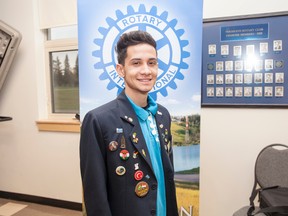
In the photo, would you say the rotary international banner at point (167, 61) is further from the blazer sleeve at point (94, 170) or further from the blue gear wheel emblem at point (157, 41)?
the blazer sleeve at point (94, 170)

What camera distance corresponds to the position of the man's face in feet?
3.70

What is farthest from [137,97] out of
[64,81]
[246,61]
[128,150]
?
[64,81]

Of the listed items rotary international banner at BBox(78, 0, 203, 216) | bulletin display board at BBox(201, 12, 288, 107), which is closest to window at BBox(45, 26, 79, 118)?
rotary international banner at BBox(78, 0, 203, 216)

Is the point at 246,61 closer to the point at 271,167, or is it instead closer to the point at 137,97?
the point at 271,167

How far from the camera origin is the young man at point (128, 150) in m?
1.04

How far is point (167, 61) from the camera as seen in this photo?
1.48m

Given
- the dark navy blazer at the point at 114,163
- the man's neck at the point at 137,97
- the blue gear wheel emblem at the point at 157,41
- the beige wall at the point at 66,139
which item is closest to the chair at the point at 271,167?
the beige wall at the point at 66,139

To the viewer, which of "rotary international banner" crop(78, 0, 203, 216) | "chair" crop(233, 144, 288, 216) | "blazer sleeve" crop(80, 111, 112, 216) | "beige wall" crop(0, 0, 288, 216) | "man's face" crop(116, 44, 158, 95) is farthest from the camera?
"beige wall" crop(0, 0, 288, 216)

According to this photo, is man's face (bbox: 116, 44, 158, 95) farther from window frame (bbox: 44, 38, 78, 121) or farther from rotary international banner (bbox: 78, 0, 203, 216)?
window frame (bbox: 44, 38, 78, 121)

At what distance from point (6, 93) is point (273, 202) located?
2.79 meters

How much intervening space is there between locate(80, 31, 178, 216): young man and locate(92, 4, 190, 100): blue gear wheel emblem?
1.02ft

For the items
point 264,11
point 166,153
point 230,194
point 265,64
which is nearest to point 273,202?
point 230,194

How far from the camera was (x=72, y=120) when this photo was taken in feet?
8.53

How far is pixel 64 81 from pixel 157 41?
1.61m
